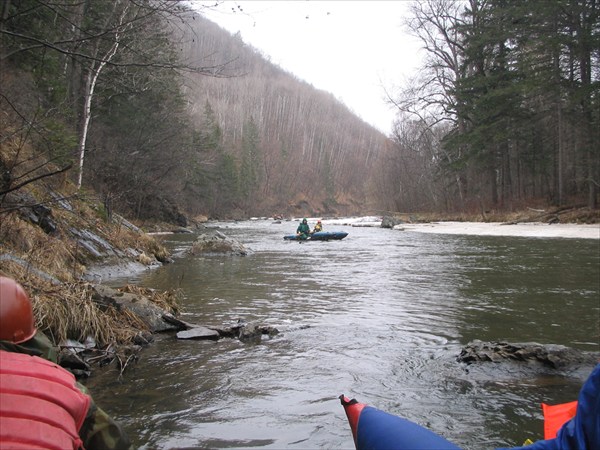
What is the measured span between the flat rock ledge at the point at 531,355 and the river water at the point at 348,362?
0.40 ft

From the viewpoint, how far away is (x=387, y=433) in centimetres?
216

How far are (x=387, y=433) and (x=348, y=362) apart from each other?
10.7ft

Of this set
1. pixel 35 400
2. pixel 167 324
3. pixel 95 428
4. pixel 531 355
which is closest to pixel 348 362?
pixel 531 355

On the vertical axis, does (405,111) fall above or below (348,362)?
above

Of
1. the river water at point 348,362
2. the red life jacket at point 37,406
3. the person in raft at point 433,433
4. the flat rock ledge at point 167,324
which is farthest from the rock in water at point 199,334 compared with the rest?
the red life jacket at point 37,406

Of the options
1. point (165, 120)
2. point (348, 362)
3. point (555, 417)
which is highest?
point (165, 120)

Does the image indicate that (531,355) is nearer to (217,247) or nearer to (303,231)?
(217,247)

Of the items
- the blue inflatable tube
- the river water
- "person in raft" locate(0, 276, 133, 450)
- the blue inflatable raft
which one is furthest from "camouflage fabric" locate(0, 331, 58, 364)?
the blue inflatable raft

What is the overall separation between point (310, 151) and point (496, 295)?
113m

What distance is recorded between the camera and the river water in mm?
3752

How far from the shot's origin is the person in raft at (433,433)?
175 cm

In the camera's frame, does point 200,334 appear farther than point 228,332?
No

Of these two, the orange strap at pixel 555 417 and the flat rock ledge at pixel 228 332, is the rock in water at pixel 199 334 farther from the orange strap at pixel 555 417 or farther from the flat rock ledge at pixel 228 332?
the orange strap at pixel 555 417

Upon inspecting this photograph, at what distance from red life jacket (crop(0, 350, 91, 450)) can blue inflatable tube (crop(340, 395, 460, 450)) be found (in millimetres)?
1276
